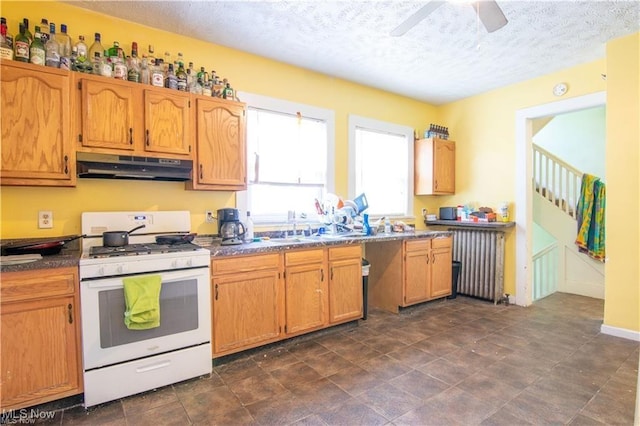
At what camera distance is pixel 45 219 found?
2.36 meters

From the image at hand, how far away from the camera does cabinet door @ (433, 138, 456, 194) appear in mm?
4562

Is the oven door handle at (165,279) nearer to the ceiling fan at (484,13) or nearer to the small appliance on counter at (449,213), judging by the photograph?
the ceiling fan at (484,13)

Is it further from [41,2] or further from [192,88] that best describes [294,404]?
[41,2]

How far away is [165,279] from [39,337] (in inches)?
28.0

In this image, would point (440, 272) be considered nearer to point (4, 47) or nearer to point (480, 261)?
point (480, 261)

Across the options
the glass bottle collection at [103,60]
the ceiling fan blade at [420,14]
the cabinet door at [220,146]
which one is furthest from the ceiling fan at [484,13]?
the glass bottle collection at [103,60]

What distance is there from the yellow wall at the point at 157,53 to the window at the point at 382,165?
16 centimetres

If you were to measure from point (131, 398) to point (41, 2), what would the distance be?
2.83 metres

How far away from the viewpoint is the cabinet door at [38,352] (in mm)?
1811

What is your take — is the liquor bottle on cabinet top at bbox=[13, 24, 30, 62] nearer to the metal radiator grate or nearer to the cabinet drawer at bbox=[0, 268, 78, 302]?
the cabinet drawer at bbox=[0, 268, 78, 302]

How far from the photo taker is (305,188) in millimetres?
3730

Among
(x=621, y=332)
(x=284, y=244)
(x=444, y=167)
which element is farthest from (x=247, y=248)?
(x=621, y=332)

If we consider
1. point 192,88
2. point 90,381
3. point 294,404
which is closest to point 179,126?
point 192,88

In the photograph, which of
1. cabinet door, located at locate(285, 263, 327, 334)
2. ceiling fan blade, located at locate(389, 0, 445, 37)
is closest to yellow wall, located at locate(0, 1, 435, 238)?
cabinet door, located at locate(285, 263, 327, 334)
